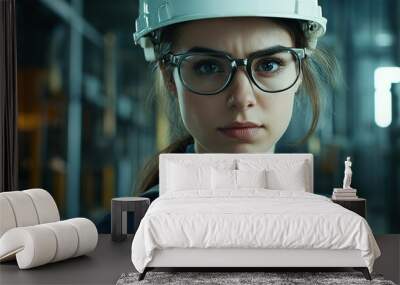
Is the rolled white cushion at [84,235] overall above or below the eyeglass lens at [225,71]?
below

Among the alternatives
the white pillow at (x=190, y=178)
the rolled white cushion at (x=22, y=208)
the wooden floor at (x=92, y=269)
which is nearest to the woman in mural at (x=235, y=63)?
the white pillow at (x=190, y=178)

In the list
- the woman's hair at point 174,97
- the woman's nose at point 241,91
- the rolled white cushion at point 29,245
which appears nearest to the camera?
the rolled white cushion at point 29,245

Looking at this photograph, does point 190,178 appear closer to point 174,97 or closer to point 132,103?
point 174,97

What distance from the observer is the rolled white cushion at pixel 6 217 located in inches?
194

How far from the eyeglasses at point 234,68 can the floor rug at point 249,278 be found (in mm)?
2303

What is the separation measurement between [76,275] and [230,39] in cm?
287

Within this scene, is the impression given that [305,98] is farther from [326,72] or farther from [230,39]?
[230,39]

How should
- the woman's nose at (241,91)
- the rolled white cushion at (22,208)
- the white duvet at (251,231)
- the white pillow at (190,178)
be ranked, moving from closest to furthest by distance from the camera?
the white duvet at (251,231) → the rolled white cushion at (22,208) → the white pillow at (190,178) → the woman's nose at (241,91)

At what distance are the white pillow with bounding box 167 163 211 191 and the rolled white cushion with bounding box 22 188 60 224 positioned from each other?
1148mm

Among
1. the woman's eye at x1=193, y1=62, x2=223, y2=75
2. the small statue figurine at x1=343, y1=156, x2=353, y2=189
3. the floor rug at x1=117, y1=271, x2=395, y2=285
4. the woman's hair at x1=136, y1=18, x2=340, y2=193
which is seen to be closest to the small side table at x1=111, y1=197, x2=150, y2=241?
the woman's hair at x1=136, y1=18, x2=340, y2=193

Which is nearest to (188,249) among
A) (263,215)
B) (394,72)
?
(263,215)

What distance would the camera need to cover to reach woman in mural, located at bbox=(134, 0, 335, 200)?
6.31m

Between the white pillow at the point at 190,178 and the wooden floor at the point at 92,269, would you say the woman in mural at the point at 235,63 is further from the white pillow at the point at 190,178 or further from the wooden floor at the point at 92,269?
the wooden floor at the point at 92,269

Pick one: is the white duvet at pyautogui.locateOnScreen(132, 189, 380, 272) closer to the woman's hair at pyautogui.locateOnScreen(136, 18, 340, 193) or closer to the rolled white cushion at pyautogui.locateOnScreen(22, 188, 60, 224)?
the rolled white cushion at pyautogui.locateOnScreen(22, 188, 60, 224)
